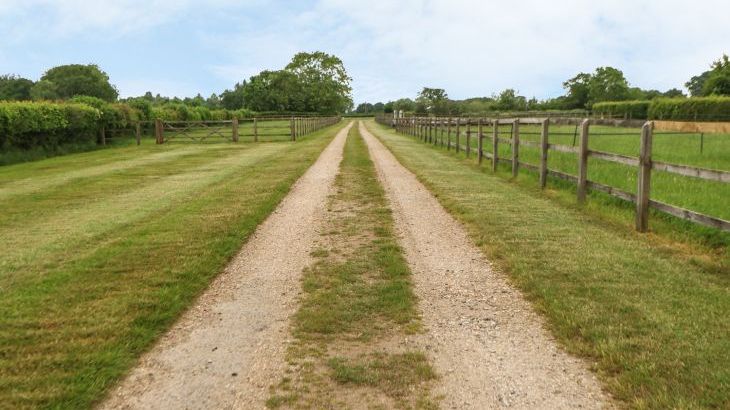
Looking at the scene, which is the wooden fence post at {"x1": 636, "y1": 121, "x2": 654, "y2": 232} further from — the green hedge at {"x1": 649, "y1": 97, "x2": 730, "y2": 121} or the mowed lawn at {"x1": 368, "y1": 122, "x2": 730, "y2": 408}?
the green hedge at {"x1": 649, "y1": 97, "x2": 730, "y2": 121}

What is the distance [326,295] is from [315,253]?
1.50 meters

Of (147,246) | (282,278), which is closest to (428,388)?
(282,278)

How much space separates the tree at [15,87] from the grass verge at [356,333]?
13015cm

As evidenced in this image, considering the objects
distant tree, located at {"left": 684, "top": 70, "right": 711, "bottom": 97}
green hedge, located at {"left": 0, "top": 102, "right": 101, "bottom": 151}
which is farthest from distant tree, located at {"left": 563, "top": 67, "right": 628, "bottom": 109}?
green hedge, located at {"left": 0, "top": 102, "right": 101, "bottom": 151}

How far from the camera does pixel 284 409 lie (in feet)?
9.67

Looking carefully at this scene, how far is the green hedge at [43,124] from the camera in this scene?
20.5m

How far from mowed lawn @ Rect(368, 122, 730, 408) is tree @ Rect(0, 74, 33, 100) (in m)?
130

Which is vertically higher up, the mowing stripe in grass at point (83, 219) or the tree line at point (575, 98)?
the tree line at point (575, 98)

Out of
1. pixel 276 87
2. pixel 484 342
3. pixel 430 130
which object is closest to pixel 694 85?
pixel 276 87

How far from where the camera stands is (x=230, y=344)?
3.83m

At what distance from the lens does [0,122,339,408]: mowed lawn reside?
135 inches

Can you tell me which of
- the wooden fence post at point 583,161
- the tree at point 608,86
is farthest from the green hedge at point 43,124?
the tree at point 608,86

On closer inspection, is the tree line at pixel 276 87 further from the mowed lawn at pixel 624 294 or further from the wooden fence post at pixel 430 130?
the mowed lawn at pixel 624 294

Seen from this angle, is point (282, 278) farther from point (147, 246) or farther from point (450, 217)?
point (450, 217)
